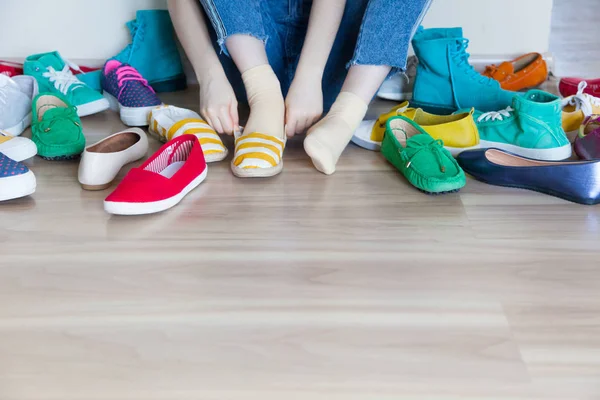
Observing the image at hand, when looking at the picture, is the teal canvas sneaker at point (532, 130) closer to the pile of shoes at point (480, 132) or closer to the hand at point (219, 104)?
the pile of shoes at point (480, 132)

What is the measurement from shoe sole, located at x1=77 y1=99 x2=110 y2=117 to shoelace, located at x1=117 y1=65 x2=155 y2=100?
0.18 feet

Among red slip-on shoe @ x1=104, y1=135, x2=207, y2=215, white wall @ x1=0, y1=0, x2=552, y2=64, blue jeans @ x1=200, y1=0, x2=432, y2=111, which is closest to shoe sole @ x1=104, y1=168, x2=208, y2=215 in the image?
red slip-on shoe @ x1=104, y1=135, x2=207, y2=215

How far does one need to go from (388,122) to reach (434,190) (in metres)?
0.21

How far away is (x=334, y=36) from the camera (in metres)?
1.33

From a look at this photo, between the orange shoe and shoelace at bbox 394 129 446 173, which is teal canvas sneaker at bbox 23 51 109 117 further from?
the orange shoe

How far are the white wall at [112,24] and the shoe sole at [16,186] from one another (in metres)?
0.78

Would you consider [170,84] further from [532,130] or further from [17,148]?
[532,130]

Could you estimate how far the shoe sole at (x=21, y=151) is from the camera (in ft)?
4.01

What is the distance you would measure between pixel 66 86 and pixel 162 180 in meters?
0.65

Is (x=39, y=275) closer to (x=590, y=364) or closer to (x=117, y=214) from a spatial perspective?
(x=117, y=214)

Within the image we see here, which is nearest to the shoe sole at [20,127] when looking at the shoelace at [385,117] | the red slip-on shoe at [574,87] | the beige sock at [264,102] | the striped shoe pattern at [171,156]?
the striped shoe pattern at [171,156]

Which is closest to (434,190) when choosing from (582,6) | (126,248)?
(126,248)

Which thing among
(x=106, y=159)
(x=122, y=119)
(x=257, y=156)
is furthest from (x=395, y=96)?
(x=106, y=159)

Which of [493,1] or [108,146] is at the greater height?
[493,1]
